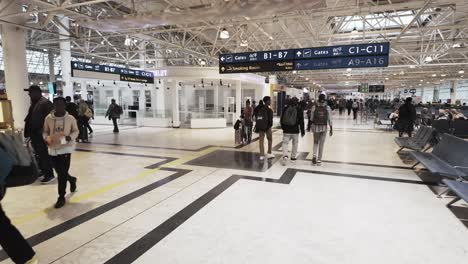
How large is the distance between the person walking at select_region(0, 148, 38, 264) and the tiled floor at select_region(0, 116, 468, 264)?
29cm

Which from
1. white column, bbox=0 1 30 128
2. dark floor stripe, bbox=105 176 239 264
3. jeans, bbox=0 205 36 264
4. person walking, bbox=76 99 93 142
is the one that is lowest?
dark floor stripe, bbox=105 176 239 264

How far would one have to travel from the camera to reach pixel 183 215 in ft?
11.5

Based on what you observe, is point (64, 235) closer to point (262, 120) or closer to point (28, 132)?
point (28, 132)

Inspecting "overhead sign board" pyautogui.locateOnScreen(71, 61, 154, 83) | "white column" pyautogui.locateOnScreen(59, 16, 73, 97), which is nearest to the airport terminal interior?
"overhead sign board" pyautogui.locateOnScreen(71, 61, 154, 83)

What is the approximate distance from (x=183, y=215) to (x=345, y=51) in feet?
21.6

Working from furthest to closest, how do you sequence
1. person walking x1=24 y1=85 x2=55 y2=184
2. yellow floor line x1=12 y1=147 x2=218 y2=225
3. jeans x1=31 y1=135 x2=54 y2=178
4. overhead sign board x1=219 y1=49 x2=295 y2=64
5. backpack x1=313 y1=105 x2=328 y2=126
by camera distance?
1. overhead sign board x1=219 y1=49 x2=295 y2=64
2. backpack x1=313 y1=105 x2=328 y2=126
3. jeans x1=31 y1=135 x2=54 y2=178
4. person walking x1=24 y1=85 x2=55 y2=184
5. yellow floor line x1=12 y1=147 x2=218 y2=225

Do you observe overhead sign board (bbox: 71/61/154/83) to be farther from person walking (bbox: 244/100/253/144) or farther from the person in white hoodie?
the person in white hoodie

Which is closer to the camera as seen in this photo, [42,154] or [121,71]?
[42,154]

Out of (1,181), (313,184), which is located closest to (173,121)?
(313,184)

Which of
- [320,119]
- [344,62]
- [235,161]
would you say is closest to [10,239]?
[235,161]

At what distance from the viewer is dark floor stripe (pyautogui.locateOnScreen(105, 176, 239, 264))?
256 cm

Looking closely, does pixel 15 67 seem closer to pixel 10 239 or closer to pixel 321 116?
pixel 10 239

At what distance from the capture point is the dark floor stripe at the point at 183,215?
260 centimetres

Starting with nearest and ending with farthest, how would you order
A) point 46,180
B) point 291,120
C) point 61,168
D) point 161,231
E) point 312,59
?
point 161,231, point 61,168, point 46,180, point 291,120, point 312,59
